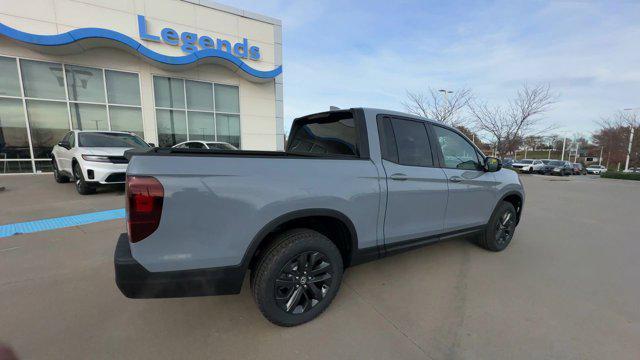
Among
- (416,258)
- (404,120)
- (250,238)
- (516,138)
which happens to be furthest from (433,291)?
(516,138)

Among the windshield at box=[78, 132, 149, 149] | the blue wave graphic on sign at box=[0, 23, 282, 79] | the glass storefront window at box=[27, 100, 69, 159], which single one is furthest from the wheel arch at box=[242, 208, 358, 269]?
the glass storefront window at box=[27, 100, 69, 159]

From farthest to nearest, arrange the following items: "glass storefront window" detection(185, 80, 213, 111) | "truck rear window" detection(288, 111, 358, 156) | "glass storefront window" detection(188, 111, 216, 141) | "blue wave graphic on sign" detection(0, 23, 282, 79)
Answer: "glass storefront window" detection(188, 111, 216, 141)
"glass storefront window" detection(185, 80, 213, 111)
"blue wave graphic on sign" detection(0, 23, 282, 79)
"truck rear window" detection(288, 111, 358, 156)

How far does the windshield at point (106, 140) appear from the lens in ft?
22.7

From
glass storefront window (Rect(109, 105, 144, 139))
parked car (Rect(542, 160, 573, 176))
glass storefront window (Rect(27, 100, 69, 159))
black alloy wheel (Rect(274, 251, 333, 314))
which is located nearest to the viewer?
black alloy wheel (Rect(274, 251, 333, 314))

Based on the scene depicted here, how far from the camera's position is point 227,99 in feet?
47.5

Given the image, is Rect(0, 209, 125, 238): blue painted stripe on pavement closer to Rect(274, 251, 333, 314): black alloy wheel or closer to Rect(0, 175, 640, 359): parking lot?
Rect(0, 175, 640, 359): parking lot

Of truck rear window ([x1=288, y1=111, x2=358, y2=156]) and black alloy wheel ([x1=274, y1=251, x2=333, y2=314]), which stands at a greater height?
truck rear window ([x1=288, y1=111, x2=358, y2=156])

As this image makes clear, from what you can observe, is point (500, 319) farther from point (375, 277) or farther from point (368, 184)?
point (368, 184)

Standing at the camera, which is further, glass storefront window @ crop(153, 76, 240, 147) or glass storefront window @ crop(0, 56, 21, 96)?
glass storefront window @ crop(153, 76, 240, 147)

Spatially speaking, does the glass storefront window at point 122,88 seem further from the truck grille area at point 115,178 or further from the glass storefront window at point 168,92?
the truck grille area at point 115,178

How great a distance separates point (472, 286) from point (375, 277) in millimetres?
1031

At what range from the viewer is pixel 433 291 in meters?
2.93

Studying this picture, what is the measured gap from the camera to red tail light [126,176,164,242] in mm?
1717

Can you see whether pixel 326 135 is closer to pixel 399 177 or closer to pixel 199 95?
pixel 399 177
